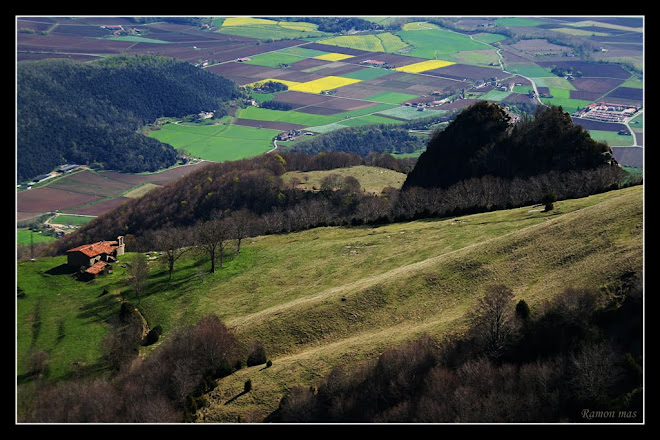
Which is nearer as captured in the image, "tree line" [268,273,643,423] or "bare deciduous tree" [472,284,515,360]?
"tree line" [268,273,643,423]

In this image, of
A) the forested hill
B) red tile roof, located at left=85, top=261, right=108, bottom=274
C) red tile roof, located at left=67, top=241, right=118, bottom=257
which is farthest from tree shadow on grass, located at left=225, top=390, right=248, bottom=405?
the forested hill

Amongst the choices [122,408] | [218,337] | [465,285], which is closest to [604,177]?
[465,285]

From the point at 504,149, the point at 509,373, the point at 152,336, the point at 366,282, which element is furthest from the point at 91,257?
the point at 509,373

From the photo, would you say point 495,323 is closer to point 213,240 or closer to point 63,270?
point 213,240

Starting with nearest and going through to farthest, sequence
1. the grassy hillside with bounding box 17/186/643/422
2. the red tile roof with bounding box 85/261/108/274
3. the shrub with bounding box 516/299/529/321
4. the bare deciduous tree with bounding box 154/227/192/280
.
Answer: the shrub with bounding box 516/299/529/321, the grassy hillside with bounding box 17/186/643/422, the bare deciduous tree with bounding box 154/227/192/280, the red tile roof with bounding box 85/261/108/274

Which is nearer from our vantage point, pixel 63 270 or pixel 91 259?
pixel 91 259

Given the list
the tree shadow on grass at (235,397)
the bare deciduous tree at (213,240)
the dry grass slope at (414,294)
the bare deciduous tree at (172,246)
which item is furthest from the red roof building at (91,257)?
the tree shadow on grass at (235,397)

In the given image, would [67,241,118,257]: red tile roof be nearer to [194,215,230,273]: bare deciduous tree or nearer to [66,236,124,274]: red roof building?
[66,236,124,274]: red roof building

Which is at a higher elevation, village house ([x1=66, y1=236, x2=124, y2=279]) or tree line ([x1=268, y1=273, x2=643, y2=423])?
tree line ([x1=268, y1=273, x2=643, y2=423])
